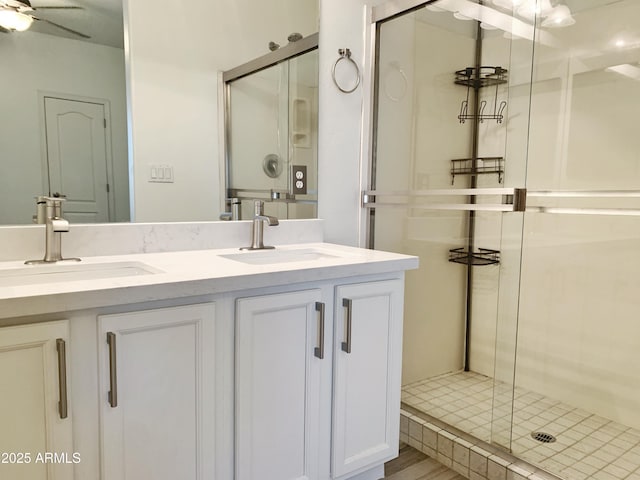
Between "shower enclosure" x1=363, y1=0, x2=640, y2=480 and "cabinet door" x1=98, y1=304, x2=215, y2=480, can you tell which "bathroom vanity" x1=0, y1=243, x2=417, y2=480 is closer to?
"cabinet door" x1=98, y1=304, x2=215, y2=480

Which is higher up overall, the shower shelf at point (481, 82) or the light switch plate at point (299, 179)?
the shower shelf at point (481, 82)

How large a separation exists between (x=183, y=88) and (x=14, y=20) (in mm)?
557

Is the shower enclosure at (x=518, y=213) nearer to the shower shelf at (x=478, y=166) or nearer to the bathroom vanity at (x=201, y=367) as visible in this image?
the shower shelf at (x=478, y=166)

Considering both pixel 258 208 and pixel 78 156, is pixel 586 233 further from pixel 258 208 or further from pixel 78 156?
pixel 78 156

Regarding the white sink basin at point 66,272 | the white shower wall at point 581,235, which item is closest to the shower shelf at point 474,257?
the white shower wall at point 581,235

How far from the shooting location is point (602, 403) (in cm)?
224

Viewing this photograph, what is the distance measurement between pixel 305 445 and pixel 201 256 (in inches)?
28.4

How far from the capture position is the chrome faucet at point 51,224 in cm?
143

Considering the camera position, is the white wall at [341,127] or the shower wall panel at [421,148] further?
the shower wall panel at [421,148]

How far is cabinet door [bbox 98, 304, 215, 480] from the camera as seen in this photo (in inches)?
44.6

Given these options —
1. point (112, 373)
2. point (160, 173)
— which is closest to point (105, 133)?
point (160, 173)

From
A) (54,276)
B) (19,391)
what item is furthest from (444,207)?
(19,391)

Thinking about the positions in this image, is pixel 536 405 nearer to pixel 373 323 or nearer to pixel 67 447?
pixel 373 323

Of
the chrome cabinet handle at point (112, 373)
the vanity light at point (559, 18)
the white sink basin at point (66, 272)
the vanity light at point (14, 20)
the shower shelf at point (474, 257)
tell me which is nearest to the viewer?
the chrome cabinet handle at point (112, 373)
